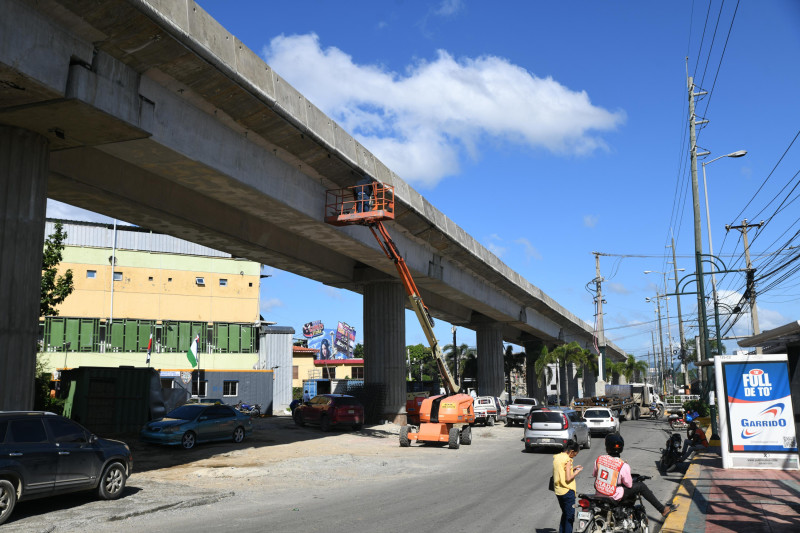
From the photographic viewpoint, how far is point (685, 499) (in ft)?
41.1

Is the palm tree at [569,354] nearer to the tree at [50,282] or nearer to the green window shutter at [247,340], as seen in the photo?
the green window shutter at [247,340]

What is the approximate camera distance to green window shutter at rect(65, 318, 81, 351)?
49.3 meters

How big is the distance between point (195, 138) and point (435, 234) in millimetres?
15854

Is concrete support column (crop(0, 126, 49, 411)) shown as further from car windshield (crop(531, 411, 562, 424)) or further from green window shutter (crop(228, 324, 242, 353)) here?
green window shutter (crop(228, 324, 242, 353))

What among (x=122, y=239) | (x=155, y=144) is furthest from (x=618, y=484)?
(x=122, y=239)

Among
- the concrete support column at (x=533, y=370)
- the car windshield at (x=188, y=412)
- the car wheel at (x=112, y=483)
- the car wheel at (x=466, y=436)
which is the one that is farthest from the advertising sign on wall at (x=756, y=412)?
the concrete support column at (x=533, y=370)

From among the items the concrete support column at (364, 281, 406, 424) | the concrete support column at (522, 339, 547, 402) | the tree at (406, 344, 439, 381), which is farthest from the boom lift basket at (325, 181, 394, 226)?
the tree at (406, 344, 439, 381)

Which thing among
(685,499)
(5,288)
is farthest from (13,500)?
(685,499)

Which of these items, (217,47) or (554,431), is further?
(554,431)

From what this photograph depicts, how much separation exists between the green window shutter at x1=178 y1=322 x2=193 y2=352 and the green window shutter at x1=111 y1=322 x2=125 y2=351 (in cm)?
429

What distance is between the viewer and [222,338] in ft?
179

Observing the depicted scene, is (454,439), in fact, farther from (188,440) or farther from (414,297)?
(188,440)

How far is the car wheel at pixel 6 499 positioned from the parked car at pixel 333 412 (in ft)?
64.5

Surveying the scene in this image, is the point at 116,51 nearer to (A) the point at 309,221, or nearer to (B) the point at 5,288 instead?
(B) the point at 5,288
